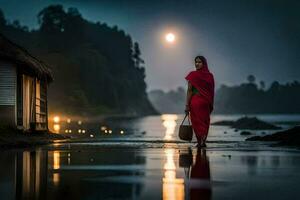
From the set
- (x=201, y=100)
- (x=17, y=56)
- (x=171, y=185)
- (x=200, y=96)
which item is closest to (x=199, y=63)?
(x=200, y=96)

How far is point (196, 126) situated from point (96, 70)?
13113 centimetres

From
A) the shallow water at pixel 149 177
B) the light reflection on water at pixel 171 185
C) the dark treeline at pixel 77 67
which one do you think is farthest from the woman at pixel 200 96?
the dark treeline at pixel 77 67

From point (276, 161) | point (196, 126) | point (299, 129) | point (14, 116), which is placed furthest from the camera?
point (14, 116)

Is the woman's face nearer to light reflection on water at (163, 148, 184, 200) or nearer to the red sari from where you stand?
the red sari

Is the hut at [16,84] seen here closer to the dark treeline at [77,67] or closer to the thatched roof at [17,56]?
the thatched roof at [17,56]

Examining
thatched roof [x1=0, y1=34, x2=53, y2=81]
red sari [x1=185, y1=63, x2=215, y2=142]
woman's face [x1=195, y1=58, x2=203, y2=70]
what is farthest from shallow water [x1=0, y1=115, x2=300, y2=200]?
thatched roof [x1=0, y1=34, x2=53, y2=81]

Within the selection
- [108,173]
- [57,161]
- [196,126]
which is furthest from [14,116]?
[108,173]

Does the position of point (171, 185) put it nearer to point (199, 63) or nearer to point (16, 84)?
point (199, 63)

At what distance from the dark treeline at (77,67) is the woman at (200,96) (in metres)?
114

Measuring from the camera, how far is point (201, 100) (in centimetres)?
2045

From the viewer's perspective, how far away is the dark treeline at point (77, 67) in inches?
5374

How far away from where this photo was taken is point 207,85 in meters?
20.6

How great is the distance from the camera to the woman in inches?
802

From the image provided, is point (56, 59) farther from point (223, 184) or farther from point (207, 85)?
point (223, 184)
